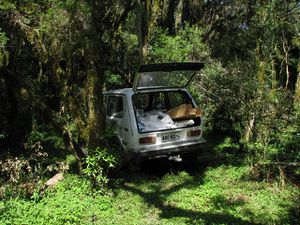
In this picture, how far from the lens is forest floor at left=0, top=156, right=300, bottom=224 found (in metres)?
5.42

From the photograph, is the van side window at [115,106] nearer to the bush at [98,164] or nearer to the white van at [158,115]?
the white van at [158,115]

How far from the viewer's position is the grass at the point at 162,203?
5406 mm

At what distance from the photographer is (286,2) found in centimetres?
1309

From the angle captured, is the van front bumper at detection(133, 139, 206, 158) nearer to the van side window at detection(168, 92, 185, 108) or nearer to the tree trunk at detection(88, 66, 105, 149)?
the tree trunk at detection(88, 66, 105, 149)

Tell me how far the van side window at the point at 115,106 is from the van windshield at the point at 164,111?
335 millimetres

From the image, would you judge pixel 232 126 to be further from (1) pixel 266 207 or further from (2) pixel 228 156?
(1) pixel 266 207

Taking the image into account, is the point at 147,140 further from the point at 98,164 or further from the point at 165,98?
the point at 165,98

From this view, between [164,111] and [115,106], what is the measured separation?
111 cm

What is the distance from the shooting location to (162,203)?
620 cm

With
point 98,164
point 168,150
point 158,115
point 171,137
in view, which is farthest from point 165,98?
point 98,164

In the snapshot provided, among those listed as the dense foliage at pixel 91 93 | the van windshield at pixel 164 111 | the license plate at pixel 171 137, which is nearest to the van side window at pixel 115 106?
the van windshield at pixel 164 111

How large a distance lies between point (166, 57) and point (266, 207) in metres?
8.48

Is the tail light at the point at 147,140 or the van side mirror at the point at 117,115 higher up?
the van side mirror at the point at 117,115

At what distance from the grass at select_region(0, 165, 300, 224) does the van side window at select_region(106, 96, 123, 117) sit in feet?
5.01
